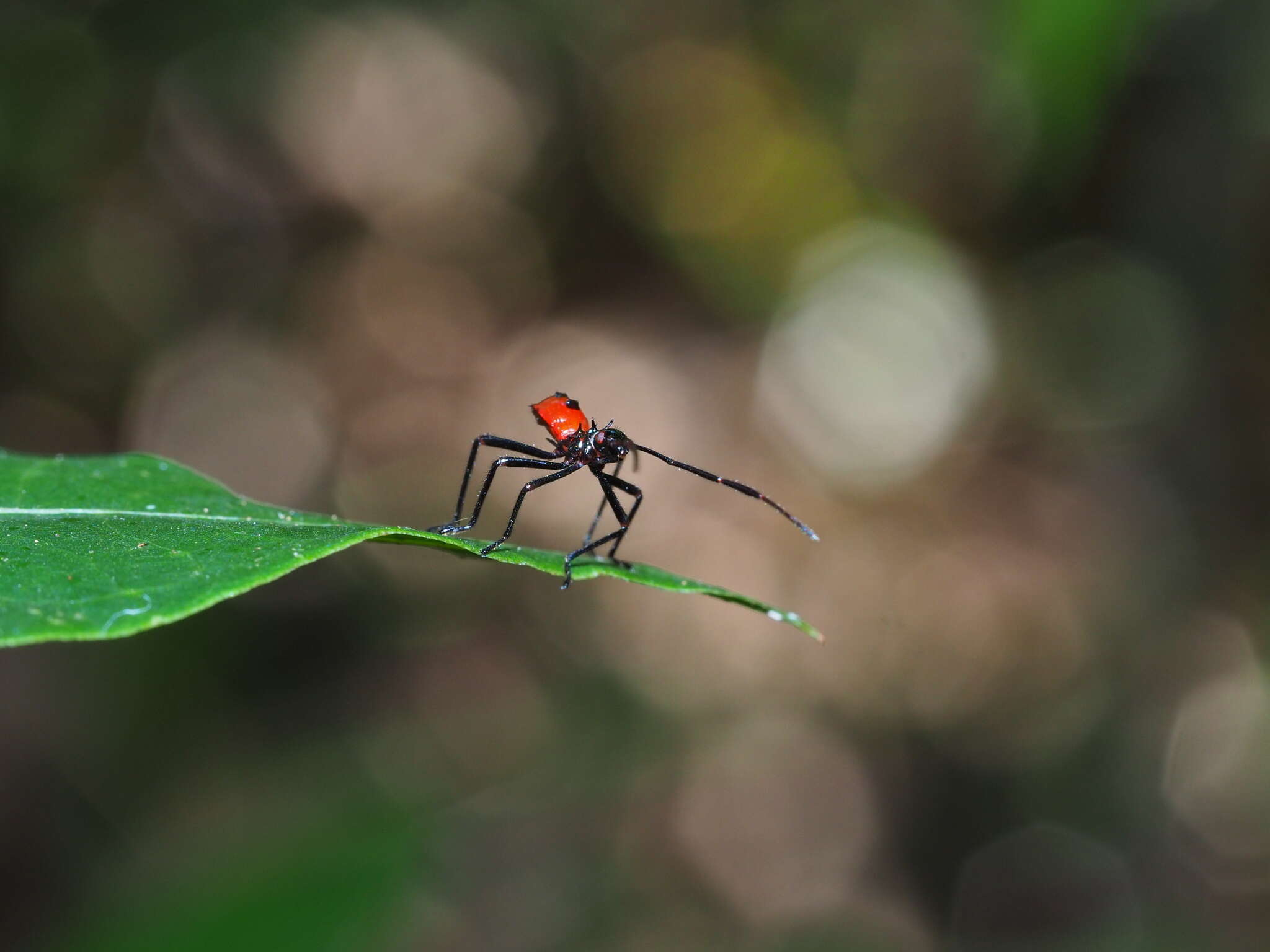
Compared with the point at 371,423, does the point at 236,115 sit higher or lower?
higher

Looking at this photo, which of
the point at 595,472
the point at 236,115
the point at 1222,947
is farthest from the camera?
the point at 236,115

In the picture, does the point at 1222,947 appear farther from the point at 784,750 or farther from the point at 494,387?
the point at 494,387

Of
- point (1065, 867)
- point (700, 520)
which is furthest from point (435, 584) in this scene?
point (1065, 867)

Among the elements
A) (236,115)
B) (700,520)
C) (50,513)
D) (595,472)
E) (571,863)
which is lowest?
(571,863)

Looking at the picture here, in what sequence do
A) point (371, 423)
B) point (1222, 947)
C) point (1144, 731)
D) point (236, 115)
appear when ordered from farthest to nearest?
point (371, 423) < point (236, 115) < point (1144, 731) < point (1222, 947)

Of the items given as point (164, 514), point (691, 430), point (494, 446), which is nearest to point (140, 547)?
point (164, 514)

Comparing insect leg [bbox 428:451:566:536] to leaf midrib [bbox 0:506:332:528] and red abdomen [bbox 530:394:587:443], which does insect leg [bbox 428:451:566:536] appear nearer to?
red abdomen [bbox 530:394:587:443]
